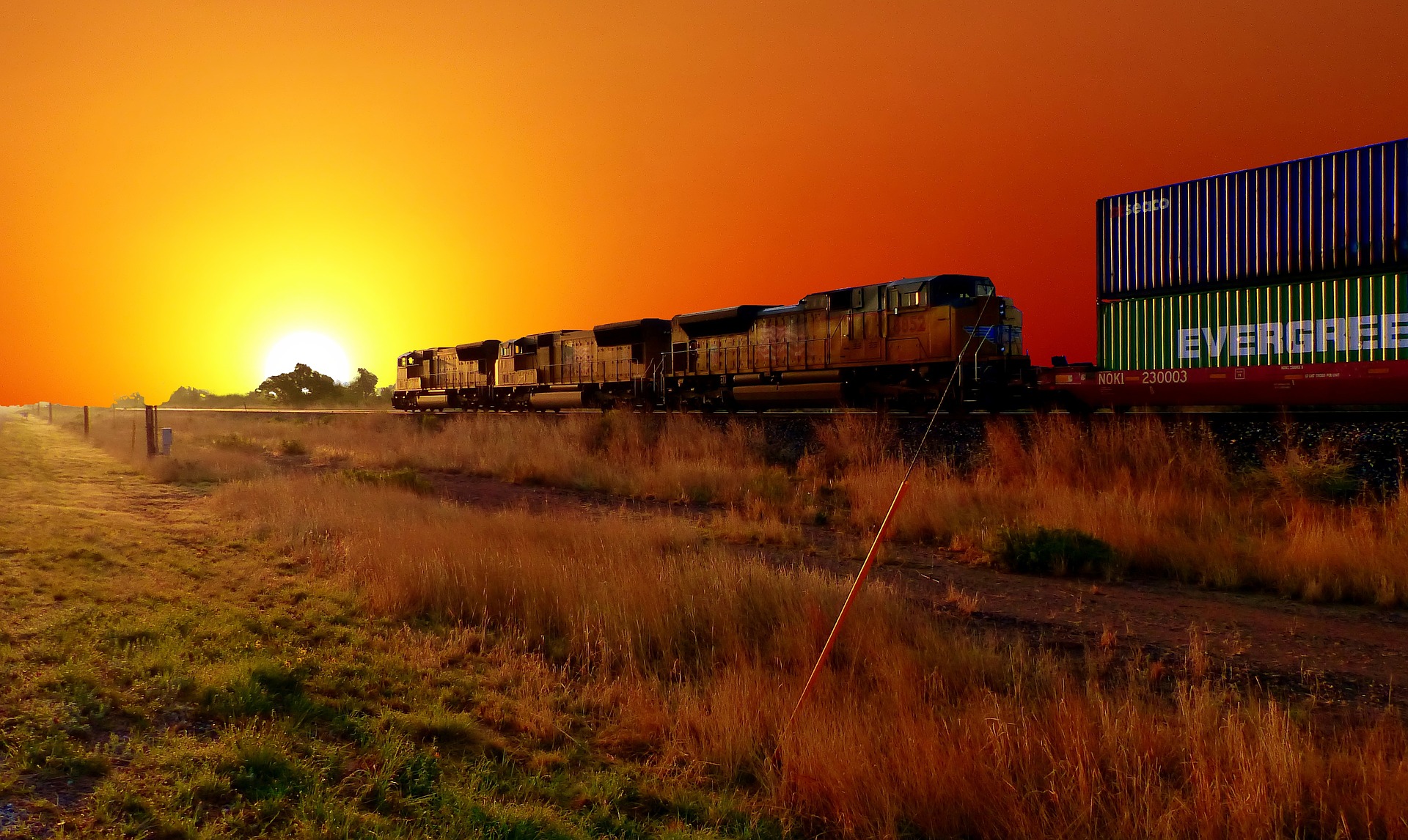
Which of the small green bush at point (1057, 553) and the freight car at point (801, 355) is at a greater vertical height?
the freight car at point (801, 355)

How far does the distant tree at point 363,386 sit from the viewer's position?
8612 centimetres

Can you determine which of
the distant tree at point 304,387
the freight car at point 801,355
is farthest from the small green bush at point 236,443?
the distant tree at point 304,387

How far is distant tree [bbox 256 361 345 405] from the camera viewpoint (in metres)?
84.8

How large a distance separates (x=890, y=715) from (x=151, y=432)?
29.8 m

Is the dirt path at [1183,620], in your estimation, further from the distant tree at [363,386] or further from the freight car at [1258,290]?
the distant tree at [363,386]

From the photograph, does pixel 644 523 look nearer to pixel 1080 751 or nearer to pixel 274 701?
pixel 274 701

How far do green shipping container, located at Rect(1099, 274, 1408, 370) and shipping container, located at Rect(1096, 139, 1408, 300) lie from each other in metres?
0.58

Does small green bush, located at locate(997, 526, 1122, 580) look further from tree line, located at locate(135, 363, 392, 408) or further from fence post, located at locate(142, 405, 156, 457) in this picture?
tree line, located at locate(135, 363, 392, 408)

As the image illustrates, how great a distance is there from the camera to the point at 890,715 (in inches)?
219

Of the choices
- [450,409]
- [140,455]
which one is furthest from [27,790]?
[450,409]

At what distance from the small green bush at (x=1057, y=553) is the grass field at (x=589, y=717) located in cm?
309

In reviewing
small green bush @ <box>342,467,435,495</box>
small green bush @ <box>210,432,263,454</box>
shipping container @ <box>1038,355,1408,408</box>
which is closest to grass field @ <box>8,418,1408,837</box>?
small green bush @ <box>342,467,435,495</box>

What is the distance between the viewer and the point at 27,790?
14.3 feet

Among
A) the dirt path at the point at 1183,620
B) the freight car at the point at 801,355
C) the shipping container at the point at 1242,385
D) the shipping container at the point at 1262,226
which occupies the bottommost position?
the dirt path at the point at 1183,620
